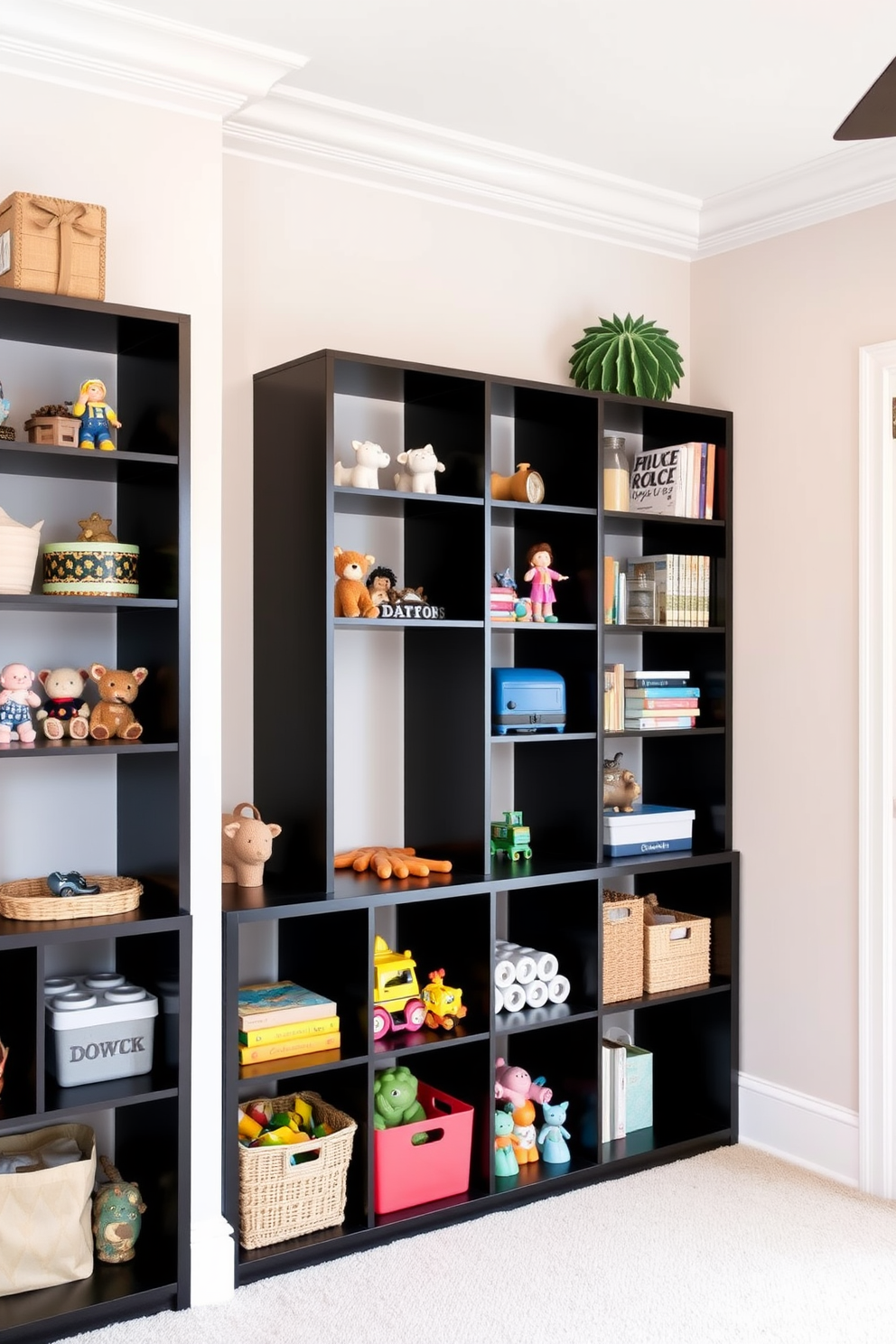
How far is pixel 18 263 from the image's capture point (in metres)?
2.33

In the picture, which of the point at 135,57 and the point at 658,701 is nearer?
the point at 135,57

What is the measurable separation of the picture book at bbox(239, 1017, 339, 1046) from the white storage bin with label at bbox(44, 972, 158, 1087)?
25cm

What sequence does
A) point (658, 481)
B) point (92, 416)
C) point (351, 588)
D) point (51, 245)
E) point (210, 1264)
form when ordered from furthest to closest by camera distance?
point (658, 481)
point (351, 588)
point (210, 1264)
point (92, 416)
point (51, 245)

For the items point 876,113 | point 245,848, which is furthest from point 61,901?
point 876,113

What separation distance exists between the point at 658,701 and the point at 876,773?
0.62m

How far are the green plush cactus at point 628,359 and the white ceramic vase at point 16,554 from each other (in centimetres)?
170

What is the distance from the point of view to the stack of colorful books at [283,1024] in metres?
2.75

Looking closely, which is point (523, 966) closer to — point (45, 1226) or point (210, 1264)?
point (210, 1264)

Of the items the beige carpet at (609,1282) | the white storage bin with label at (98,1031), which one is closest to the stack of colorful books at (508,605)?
the white storage bin with label at (98,1031)

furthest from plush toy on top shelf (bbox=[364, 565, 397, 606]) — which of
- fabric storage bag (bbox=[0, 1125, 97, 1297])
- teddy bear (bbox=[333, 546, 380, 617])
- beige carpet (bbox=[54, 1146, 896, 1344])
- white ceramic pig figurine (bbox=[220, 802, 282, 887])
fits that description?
beige carpet (bbox=[54, 1146, 896, 1344])

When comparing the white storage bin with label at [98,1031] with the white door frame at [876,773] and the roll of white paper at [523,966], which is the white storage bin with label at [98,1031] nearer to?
the roll of white paper at [523,966]

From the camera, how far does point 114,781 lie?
275 centimetres

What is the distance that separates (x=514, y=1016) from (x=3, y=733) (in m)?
→ 1.51

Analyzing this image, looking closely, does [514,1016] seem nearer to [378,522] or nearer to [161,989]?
[161,989]
